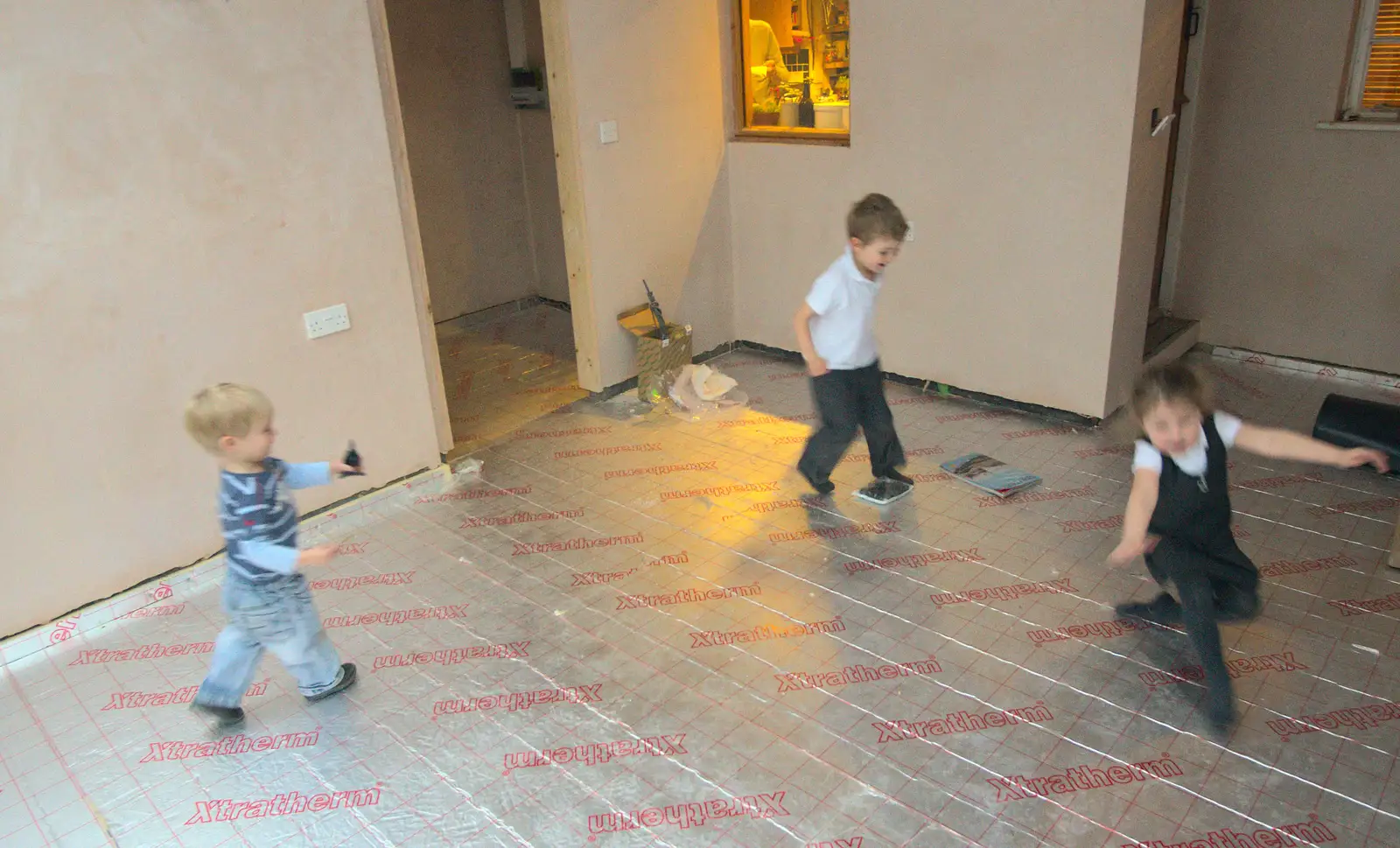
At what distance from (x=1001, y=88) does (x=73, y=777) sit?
4032 mm

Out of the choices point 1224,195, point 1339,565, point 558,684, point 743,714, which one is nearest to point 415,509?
point 558,684

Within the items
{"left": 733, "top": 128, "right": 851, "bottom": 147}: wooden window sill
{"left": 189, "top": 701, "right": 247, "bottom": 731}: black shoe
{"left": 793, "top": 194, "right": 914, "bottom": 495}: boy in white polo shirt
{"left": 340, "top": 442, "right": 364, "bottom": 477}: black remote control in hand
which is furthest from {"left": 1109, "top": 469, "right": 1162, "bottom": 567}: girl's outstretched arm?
{"left": 733, "top": 128, "right": 851, "bottom": 147}: wooden window sill

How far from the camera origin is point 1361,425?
3660 mm

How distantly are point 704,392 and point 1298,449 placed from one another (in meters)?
2.84

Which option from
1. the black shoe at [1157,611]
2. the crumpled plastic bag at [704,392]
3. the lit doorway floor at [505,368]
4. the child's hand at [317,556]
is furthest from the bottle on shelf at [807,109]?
the child's hand at [317,556]

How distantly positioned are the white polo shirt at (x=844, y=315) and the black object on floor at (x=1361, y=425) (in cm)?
184

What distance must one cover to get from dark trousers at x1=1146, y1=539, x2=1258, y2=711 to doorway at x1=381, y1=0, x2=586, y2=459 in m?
3.27

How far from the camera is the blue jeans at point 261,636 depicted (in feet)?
8.24

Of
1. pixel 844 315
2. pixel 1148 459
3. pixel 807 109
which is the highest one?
pixel 807 109

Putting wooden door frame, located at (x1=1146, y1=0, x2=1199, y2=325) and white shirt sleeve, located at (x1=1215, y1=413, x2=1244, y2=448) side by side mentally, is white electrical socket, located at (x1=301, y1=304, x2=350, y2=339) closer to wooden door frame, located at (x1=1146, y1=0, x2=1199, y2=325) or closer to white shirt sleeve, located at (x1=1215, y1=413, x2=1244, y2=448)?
white shirt sleeve, located at (x1=1215, y1=413, x2=1244, y2=448)

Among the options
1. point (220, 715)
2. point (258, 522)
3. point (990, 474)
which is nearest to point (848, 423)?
point (990, 474)

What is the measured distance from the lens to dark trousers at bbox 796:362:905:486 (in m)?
3.48

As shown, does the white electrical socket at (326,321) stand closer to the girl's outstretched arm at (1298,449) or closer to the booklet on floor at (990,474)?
the booklet on floor at (990,474)

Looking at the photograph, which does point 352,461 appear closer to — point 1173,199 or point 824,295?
point 824,295
